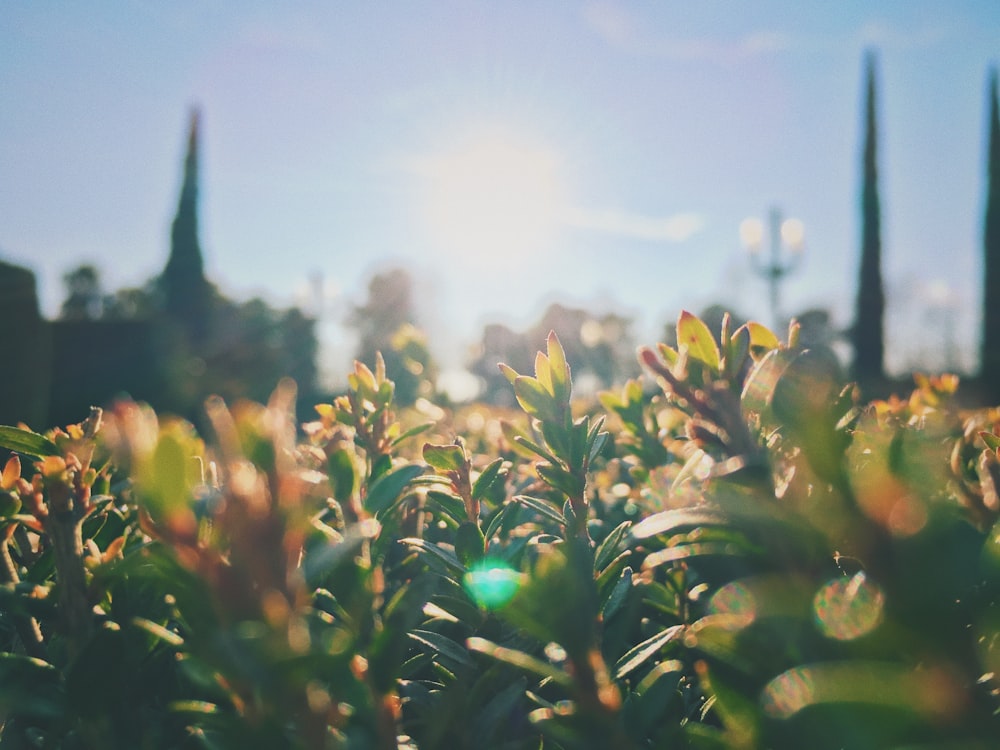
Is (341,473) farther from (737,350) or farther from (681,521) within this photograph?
(737,350)

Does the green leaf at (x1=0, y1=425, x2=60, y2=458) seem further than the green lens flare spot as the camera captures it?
Yes

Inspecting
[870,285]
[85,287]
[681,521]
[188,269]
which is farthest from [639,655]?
[85,287]

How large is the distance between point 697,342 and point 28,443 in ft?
3.26

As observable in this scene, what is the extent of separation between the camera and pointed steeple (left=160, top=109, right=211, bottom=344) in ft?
84.5

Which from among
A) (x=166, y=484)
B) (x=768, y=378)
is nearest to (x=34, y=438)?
(x=166, y=484)

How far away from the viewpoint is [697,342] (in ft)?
2.62

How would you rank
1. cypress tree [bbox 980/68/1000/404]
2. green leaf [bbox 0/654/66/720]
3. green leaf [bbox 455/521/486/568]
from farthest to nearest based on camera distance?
cypress tree [bbox 980/68/1000/404]
green leaf [bbox 455/521/486/568]
green leaf [bbox 0/654/66/720]

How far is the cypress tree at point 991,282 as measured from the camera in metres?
20.4

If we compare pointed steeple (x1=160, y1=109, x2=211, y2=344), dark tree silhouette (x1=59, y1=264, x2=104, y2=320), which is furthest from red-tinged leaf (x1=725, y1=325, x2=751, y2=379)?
dark tree silhouette (x1=59, y1=264, x2=104, y2=320)

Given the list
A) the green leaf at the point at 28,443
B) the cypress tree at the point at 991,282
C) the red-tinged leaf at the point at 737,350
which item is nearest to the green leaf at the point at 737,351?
the red-tinged leaf at the point at 737,350

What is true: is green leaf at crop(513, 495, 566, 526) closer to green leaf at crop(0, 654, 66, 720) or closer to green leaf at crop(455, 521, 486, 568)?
green leaf at crop(455, 521, 486, 568)

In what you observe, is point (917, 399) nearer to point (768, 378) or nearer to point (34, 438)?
point (768, 378)

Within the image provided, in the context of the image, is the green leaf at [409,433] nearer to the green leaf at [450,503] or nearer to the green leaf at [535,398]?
the green leaf at [450,503]

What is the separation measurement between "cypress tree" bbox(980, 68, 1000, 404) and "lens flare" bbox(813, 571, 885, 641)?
24218 millimetres
